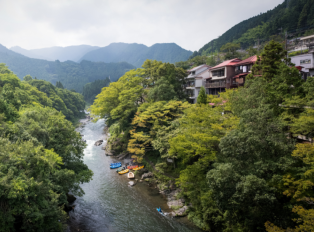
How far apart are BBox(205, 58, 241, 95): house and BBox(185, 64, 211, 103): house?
1599mm

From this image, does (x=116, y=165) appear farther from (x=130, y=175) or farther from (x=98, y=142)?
(x=98, y=142)

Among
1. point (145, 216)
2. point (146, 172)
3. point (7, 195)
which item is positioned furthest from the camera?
point (146, 172)

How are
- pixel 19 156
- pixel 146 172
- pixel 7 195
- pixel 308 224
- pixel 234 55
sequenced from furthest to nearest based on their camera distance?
pixel 234 55
pixel 146 172
pixel 19 156
pixel 7 195
pixel 308 224

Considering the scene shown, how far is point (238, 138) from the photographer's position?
12.0m

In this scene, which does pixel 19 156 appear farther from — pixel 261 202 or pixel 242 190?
pixel 261 202

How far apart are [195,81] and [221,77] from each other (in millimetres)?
5663

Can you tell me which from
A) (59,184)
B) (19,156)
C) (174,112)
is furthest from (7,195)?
(174,112)

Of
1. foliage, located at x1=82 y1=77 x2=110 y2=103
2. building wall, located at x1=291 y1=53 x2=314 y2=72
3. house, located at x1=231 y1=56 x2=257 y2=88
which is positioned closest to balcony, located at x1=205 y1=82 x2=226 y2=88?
house, located at x1=231 y1=56 x2=257 y2=88

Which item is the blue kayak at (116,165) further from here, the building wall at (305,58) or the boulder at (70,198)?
the building wall at (305,58)

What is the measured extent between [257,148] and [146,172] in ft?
58.5

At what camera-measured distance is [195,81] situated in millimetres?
38188

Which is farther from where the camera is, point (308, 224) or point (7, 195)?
point (7, 195)

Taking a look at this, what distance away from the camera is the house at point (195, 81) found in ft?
125

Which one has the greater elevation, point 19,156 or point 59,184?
point 19,156
